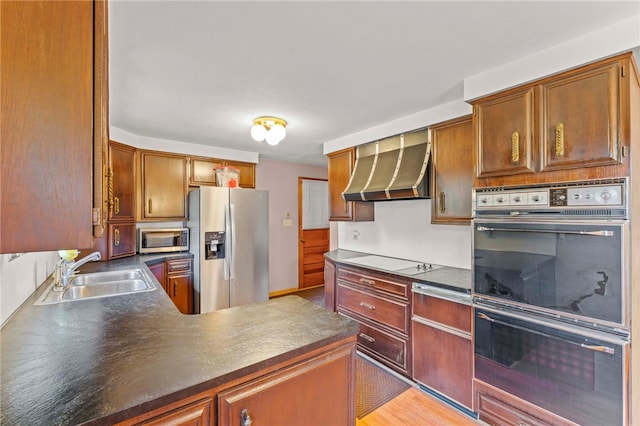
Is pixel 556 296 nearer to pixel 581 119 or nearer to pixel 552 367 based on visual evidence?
pixel 552 367

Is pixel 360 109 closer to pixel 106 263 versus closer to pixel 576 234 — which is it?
pixel 576 234

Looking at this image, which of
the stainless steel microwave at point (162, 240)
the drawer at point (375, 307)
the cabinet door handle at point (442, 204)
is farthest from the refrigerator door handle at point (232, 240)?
the cabinet door handle at point (442, 204)

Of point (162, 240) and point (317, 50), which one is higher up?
point (317, 50)

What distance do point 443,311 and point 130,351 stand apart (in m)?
1.93

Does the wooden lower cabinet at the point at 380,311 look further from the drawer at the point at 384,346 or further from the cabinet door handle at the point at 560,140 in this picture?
the cabinet door handle at the point at 560,140

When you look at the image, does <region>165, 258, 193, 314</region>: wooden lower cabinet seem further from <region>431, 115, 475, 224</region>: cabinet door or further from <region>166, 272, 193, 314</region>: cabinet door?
<region>431, 115, 475, 224</region>: cabinet door

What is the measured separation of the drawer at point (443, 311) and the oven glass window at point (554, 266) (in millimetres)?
211

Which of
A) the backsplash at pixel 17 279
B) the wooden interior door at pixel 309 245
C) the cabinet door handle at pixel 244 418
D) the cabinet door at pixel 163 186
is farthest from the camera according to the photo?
the wooden interior door at pixel 309 245

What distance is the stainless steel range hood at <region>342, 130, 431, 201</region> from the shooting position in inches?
107

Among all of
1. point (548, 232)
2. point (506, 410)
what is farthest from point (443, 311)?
point (548, 232)

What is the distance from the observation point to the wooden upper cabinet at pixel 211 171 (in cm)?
399

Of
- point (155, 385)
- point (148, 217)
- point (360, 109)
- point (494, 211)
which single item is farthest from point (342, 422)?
point (148, 217)

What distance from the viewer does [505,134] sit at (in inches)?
72.6

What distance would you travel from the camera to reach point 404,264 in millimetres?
2918
